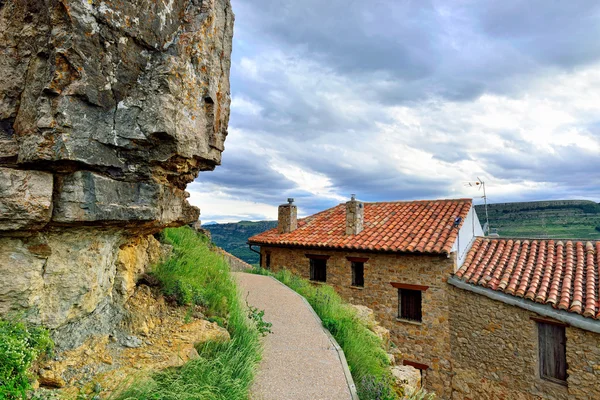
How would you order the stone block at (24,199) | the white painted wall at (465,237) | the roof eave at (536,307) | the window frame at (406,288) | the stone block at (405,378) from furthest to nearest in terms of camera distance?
1. the window frame at (406,288)
2. the white painted wall at (465,237)
3. the roof eave at (536,307)
4. the stone block at (405,378)
5. the stone block at (24,199)

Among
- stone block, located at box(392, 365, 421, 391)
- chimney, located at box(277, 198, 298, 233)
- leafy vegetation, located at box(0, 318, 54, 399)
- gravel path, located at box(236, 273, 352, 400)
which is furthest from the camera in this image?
chimney, located at box(277, 198, 298, 233)

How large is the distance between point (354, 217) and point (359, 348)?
807cm

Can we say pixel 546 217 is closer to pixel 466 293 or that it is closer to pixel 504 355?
pixel 466 293

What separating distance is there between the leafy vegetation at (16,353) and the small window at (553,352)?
12059 millimetres

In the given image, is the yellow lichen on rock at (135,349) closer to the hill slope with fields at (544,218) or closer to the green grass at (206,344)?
the green grass at (206,344)

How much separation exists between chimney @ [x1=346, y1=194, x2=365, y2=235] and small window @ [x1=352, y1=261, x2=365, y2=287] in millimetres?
1450

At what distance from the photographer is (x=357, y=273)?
14.4m

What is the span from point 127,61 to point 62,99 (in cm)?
83

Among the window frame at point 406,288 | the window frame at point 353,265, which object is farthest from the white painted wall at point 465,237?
the window frame at point 353,265

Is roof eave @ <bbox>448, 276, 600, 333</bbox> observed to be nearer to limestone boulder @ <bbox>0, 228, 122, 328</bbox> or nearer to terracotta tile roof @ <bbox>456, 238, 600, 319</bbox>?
terracotta tile roof @ <bbox>456, 238, 600, 319</bbox>

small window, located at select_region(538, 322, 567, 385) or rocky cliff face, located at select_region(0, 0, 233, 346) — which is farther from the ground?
rocky cliff face, located at select_region(0, 0, 233, 346)

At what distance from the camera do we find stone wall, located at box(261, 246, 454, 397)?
12.1 m

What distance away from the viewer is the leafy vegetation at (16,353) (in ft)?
9.41

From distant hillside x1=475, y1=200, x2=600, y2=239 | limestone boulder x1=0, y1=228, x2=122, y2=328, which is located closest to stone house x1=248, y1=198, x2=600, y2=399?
limestone boulder x1=0, y1=228, x2=122, y2=328
